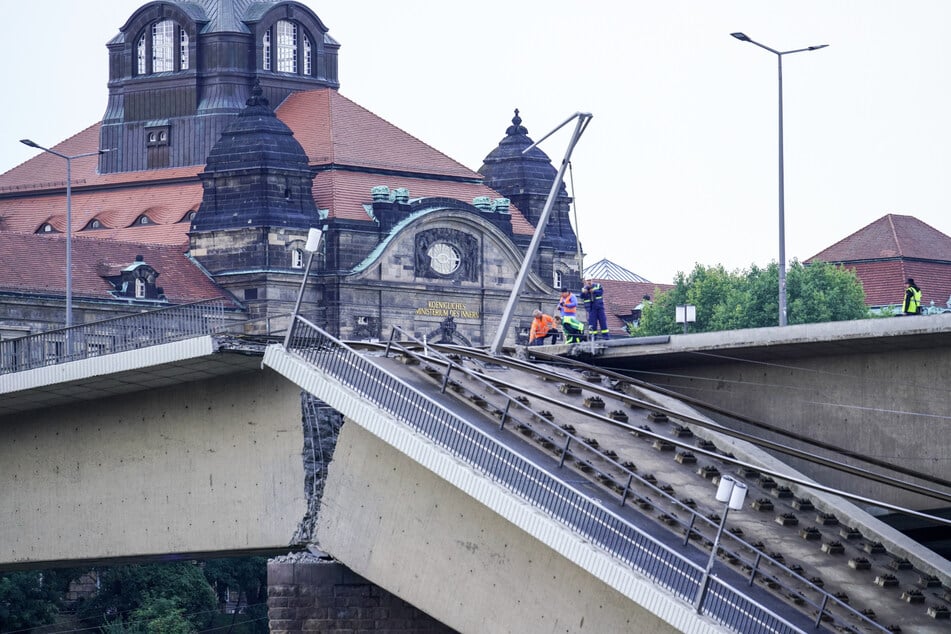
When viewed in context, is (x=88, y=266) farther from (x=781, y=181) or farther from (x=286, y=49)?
(x=781, y=181)

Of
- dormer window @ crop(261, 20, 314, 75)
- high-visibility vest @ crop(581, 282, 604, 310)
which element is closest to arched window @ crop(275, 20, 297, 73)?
dormer window @ crop(261, 20, 314, 75)

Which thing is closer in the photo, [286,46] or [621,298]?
[286,46]

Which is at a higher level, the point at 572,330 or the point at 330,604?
the point at 572,330

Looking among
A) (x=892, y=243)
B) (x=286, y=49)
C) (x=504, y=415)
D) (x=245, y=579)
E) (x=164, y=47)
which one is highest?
(x=286, y=49)

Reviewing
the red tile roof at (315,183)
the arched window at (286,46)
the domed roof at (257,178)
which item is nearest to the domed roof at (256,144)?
the domed roof at (257,178)

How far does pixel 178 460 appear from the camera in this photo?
128 feet

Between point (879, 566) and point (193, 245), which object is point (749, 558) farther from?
point (193, 245)

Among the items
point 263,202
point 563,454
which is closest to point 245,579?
point 263,202

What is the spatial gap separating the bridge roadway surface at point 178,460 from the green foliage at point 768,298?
213ft

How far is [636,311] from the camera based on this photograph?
13162 cm

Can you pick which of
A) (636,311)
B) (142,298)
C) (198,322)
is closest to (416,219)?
(142,298)

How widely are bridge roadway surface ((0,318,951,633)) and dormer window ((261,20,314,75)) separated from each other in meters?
78.6

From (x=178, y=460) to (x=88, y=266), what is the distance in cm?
6447

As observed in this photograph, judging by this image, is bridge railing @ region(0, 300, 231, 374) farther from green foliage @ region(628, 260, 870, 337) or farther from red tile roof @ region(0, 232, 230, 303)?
green foliage @ region(628, 260, 870, 337)
